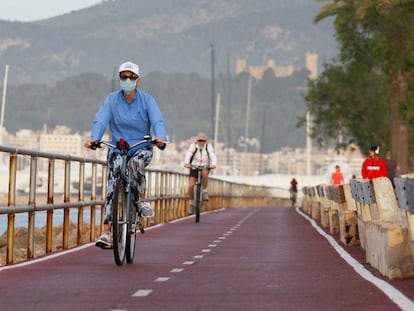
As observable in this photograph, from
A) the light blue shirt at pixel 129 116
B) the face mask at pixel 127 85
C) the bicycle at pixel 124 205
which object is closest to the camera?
the bicycle at pixel 124 205

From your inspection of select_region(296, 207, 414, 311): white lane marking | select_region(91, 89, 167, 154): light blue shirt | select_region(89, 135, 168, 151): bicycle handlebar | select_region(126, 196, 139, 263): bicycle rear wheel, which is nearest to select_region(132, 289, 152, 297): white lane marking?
select_region(296, 207, 414, 311): white lane marking

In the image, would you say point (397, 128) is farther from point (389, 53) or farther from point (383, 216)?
point (383, 216)

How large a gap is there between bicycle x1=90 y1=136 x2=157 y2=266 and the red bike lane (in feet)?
0.68

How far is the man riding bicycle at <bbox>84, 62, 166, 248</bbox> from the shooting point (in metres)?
17.3

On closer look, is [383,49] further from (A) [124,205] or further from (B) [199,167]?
(A) [124,205]

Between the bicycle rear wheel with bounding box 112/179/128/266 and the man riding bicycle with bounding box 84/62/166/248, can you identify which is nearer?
the bicycle rear wheel with bounding box 112/179/128/266

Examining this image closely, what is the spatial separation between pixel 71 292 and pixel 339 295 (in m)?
2.29

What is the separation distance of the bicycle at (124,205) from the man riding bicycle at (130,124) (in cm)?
10

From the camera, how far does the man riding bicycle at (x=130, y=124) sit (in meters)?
Result: 17.3

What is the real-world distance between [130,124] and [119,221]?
1.27 meters

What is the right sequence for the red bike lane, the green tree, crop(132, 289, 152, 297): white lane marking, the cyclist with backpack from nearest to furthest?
the red bike lane → crop(132, 289, 152, 297): white lane marking → the cyclist with backpack → the green tree

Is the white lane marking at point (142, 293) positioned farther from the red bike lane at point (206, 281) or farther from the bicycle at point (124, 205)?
the bicycle at point (124, 205)

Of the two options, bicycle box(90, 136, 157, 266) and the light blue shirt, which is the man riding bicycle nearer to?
the light blue shirt

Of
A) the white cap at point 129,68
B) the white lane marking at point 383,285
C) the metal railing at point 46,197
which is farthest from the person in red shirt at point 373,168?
the white cap at point 129,68
